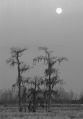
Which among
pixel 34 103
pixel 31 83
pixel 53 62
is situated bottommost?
pixel 34 103

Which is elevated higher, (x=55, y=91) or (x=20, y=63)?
(x=20, y=63)

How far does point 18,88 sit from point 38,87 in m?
3.78

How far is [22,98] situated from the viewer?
4444 centimetres

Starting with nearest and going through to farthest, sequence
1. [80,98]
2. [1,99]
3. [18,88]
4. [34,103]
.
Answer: [34,103], [18,88], [80,98], [1,99]

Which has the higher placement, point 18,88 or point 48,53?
point 48,53

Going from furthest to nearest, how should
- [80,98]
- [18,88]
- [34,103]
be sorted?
[80,98], [18,88], [34,103]

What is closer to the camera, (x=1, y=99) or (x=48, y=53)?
(x=48, y=53)

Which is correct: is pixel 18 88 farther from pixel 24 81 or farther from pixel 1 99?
pixel 1 99

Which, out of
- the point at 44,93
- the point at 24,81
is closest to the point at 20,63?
the point at 24,81

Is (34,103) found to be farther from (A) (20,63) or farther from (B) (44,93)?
(A) (20,63)

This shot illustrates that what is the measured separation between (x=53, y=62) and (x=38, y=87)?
4697 mm

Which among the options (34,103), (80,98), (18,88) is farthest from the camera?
(80,98)

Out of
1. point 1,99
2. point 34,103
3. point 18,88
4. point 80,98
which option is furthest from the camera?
point 1,99

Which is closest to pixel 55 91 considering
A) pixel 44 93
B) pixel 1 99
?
pixel 44 93
